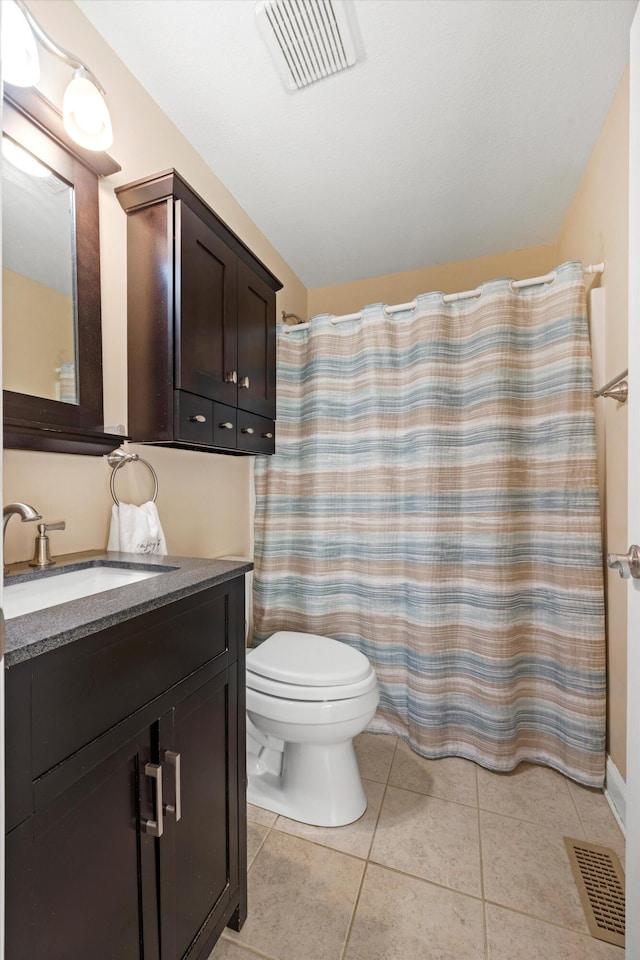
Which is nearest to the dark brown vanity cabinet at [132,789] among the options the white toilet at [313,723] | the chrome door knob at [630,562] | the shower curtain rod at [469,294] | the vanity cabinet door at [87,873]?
the vanity cabinet door at [87,873]

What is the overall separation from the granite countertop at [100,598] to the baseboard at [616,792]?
149 cm

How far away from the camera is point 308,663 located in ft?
4.89

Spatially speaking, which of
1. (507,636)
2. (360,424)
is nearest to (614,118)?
(360,424)

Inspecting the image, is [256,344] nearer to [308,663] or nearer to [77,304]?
[77,304]

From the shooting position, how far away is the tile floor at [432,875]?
3.42 ft

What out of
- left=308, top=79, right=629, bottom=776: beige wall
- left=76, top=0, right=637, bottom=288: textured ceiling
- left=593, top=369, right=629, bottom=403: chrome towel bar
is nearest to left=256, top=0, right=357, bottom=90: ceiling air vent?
left=76, top=0, right=637, bottom=288: textured ceiling

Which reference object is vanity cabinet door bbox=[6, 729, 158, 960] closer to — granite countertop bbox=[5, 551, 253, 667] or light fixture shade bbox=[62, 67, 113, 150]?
granite countertop bbox=[5, 551, 253, 667]

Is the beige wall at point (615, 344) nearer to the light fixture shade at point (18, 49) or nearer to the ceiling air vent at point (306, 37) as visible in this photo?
the ceiling air vent at point (306, 37)

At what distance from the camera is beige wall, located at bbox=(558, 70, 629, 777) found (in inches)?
55.9

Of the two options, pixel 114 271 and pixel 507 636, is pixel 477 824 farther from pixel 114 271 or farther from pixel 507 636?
pixel 114 271

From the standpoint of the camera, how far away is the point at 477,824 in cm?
141

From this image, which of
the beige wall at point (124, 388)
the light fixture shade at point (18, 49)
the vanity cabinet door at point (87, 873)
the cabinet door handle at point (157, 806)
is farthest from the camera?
the beige wall at point (124, 388)

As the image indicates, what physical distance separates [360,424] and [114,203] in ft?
3.97

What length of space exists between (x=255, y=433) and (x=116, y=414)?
0.57 meters
